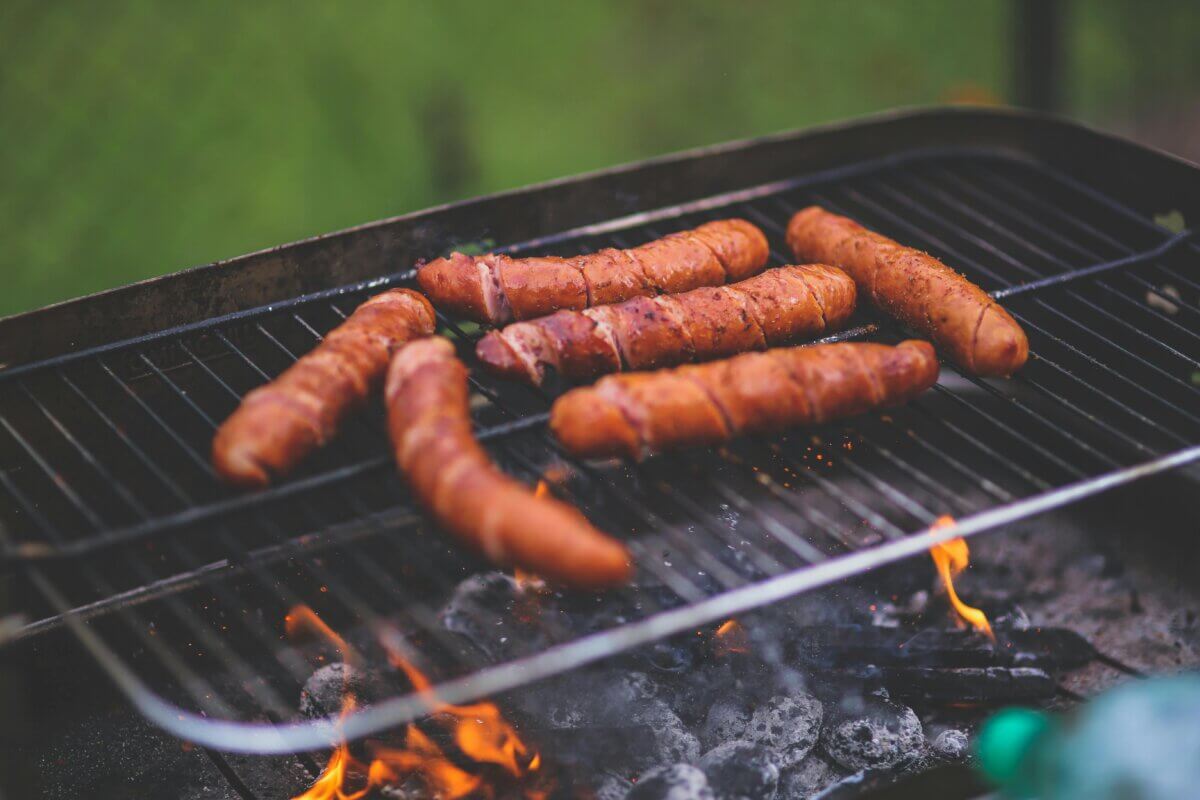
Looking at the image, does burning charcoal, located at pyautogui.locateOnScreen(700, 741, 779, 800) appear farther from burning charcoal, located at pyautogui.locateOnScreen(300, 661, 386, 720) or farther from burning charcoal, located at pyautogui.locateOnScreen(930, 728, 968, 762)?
burning charcoal, located at pyautogui.locateOnScreen(300, 661, 386, 720)

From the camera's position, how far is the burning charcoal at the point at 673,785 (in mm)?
2686

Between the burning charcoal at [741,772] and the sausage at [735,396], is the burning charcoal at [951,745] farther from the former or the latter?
the sausage at [735,396]

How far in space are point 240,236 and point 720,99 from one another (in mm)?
3680

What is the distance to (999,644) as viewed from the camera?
133 inches

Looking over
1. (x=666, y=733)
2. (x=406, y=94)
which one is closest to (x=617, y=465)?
(x=666, y=733)

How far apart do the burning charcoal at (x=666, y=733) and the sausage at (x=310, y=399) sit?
132cm

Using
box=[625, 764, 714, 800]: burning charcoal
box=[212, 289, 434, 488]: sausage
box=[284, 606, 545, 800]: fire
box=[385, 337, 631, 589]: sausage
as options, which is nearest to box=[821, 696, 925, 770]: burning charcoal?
box=[625, 764, 714, 800]: burning charcoal

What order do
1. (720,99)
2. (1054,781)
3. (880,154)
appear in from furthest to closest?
1. (720,99)
2. (880,154)
3. (1054,781)

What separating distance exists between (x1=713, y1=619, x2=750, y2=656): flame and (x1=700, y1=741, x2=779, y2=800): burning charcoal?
49cm

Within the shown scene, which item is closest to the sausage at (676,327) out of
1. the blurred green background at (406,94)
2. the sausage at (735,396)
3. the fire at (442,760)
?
the sausage at (735,396)

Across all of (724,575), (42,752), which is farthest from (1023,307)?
(42,752)

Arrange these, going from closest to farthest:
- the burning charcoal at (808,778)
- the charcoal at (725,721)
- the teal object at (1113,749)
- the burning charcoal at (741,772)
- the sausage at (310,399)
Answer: the teal object at (1113,749) → the sausage at (310,399) → the burning charcoal at (741,772) → the burning charcoal at (808,778) → the charcoal at (725,721)

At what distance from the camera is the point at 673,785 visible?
2.71m

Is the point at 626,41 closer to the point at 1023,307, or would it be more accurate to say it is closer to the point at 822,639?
the point at 1023,307
